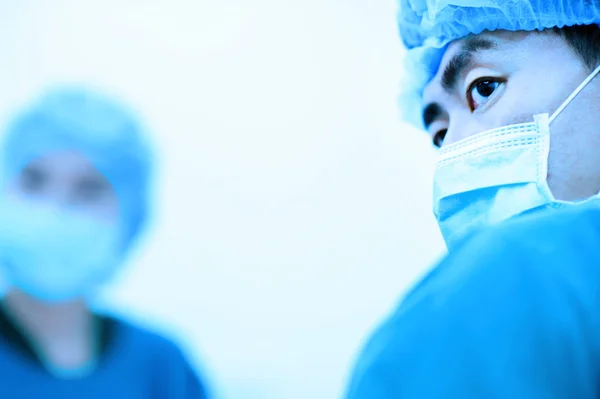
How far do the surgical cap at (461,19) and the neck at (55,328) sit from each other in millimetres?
692

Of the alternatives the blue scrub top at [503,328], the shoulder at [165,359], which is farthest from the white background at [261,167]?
the blue scrub top at [503,328]

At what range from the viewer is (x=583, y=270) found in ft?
1.25

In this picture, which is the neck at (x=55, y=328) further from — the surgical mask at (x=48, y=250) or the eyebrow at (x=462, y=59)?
the eyebrow at (x=462, y=59)

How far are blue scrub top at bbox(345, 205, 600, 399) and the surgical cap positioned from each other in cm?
36

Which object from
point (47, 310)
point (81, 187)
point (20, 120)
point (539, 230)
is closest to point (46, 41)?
point (20, 120)

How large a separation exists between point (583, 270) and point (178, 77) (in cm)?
95

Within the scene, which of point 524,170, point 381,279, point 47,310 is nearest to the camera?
point 524,170

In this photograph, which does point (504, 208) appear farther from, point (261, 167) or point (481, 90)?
point (261, 167)

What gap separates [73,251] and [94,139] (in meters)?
0.20

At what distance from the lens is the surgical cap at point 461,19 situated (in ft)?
2.17

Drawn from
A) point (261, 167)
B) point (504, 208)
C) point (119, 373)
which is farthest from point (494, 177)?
point (119, 373)

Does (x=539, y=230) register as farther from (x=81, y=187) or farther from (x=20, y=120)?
(x=20, y=120)

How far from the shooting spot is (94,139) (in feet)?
3.30

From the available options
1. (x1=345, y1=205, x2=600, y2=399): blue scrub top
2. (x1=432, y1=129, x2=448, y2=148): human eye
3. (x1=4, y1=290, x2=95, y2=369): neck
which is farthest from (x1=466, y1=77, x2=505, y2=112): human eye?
(x1=4, y1=290, x2=95, y2=369): neck
